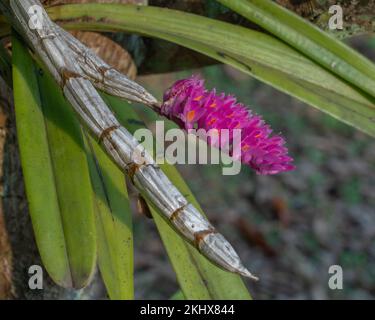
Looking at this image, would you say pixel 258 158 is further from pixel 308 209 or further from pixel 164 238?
pixel 308 209

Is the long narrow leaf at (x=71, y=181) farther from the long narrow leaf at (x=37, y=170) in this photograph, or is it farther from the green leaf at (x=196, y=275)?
the green leaf at (x=196, y=275)

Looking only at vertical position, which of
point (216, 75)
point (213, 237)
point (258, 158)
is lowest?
point (213, 237)

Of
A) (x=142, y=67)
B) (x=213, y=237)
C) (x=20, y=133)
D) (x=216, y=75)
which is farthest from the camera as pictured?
(x=216, y=75)

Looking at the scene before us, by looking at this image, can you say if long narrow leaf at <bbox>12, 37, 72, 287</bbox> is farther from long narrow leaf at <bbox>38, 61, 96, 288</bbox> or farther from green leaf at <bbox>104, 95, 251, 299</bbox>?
green leaf at <bbox>104, 95, 251, 299</bbox>

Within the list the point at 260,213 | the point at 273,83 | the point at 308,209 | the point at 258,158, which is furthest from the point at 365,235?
the point at 258,158

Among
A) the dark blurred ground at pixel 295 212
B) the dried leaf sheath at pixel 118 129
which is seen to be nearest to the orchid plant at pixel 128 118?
the dried leaf sheath at pixel 118 129

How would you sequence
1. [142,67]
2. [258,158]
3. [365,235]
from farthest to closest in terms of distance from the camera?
[365,235] < [142,67] < [258,158]

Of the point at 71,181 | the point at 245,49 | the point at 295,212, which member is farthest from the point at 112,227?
the point at 295,212

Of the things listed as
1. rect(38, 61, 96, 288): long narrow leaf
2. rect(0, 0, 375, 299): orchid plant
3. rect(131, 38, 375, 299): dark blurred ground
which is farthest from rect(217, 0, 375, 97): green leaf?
rect(131, 38, 375, 299): dark blurred ground
